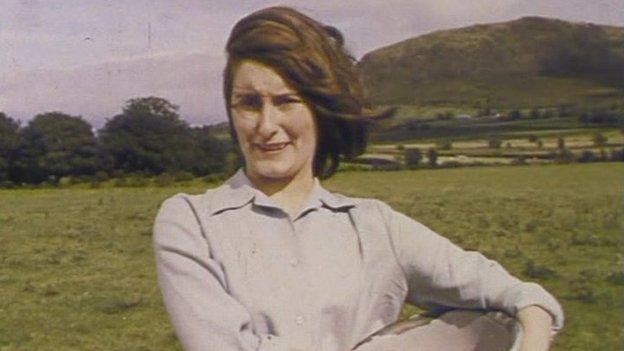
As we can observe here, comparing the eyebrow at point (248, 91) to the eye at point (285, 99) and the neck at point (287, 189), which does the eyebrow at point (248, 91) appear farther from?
the neck at point (287, 189)

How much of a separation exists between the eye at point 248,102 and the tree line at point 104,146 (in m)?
0.31

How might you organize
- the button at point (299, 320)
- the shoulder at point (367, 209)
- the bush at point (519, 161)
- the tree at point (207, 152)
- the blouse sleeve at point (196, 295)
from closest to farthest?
the blouse sleeve at point (196, 295) < the button at point (299, 320) < the shoulder at point (367, 209) < the tree at point (207, 152) < the bush at point (519, 161)

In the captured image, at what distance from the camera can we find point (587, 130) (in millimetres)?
1678

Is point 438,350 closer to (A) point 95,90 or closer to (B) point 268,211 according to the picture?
(B) point 268,211

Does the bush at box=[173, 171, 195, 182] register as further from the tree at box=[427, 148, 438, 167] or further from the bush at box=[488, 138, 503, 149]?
the bush at box=[488, 138, 503, 149]

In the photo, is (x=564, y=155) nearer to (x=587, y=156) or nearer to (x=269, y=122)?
(x=587, y=156)

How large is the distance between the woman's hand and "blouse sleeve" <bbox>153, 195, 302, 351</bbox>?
29 cm

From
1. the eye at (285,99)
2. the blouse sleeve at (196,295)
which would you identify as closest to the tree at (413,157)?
the eye at (285,99)

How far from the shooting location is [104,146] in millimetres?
1516

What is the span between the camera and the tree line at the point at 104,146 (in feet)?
4.93

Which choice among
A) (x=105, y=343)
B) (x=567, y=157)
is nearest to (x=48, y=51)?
(x=105, y=343)

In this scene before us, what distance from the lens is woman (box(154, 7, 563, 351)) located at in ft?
3.62

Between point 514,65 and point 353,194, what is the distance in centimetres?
44

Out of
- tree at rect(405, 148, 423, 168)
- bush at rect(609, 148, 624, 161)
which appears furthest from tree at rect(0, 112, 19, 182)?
bush at rect(609, 148, 624, 161)
